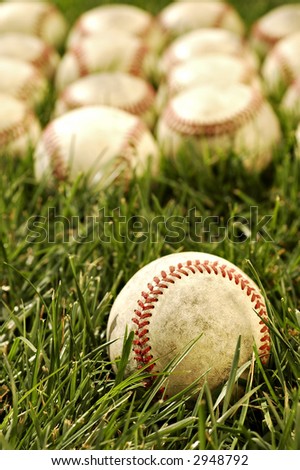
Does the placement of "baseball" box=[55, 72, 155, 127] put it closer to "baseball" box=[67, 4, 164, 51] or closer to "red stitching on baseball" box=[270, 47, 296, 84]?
"red stitching on baseball" box=[270, 47, 296, 84]

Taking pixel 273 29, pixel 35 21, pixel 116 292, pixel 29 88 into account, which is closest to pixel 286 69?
pixel 273 29

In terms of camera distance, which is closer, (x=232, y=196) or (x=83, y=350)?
(x=83, y=350)

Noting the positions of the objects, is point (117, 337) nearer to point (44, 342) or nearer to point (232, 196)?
point (44, 342)

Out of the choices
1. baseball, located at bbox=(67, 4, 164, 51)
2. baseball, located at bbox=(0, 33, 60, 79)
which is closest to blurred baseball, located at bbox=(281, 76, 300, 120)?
baseball, located at bbox=(67, 4, 164, 51)

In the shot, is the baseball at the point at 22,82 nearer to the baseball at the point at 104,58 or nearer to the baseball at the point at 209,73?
the baseball at the point at 104,58

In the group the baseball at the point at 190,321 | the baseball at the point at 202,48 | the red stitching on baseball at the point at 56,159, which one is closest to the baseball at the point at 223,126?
→ the red stitching on baseball at the point at 56,159

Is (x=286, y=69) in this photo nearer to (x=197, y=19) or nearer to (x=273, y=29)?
(x=273, y=29)

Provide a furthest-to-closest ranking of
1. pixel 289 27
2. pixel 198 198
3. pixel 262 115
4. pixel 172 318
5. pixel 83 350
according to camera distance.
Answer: pixel 289 27, pixel 262 115, pixel 198 198, pixel 83 350, pixel 172 318
